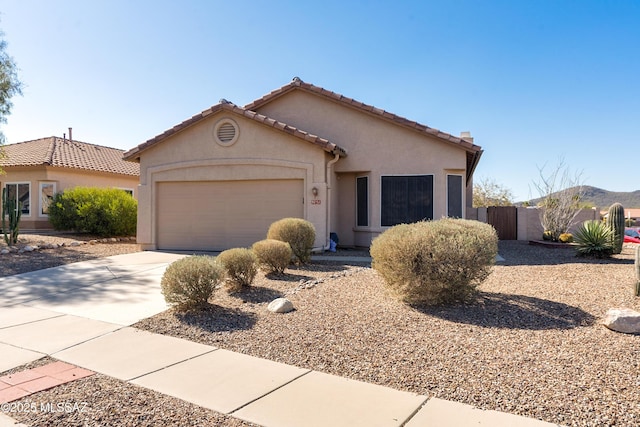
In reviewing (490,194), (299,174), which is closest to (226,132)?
(299,174)

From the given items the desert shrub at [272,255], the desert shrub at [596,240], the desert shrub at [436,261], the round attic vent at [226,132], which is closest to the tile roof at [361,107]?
the round attic vent at [226,132]

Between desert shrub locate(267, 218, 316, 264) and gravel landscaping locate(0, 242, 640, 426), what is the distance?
2.53 m

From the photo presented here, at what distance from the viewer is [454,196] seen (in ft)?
48.3

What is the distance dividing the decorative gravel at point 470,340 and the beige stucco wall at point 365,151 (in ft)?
21.3

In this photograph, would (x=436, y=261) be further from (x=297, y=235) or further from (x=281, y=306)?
(x=297, y=235)

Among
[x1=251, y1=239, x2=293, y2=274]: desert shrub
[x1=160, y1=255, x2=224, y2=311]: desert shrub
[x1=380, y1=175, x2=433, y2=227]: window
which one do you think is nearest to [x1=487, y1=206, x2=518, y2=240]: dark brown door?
[x1=380, y1=175, x2=433, y2=227]: window

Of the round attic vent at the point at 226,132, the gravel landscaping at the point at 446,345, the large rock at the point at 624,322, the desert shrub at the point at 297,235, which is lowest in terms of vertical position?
the gravel landscaping at the point at 446,345

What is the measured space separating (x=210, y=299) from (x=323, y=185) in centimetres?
728

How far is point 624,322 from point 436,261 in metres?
2.43

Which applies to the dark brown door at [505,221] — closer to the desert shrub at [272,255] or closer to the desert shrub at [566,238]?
the desert shrub at [566,238]

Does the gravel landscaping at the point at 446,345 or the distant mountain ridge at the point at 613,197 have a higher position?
the distant mountain ridge at the point at 613,197

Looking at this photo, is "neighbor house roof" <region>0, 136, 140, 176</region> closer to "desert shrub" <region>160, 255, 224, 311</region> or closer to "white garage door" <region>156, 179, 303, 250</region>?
"white garage door" <region>156, 179, 303, 250</region>

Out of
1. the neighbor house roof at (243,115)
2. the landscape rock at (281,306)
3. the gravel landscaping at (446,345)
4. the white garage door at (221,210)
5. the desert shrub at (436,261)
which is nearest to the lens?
the gravel landscaping at (446,345)

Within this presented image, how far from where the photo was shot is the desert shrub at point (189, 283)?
692 centimetres
